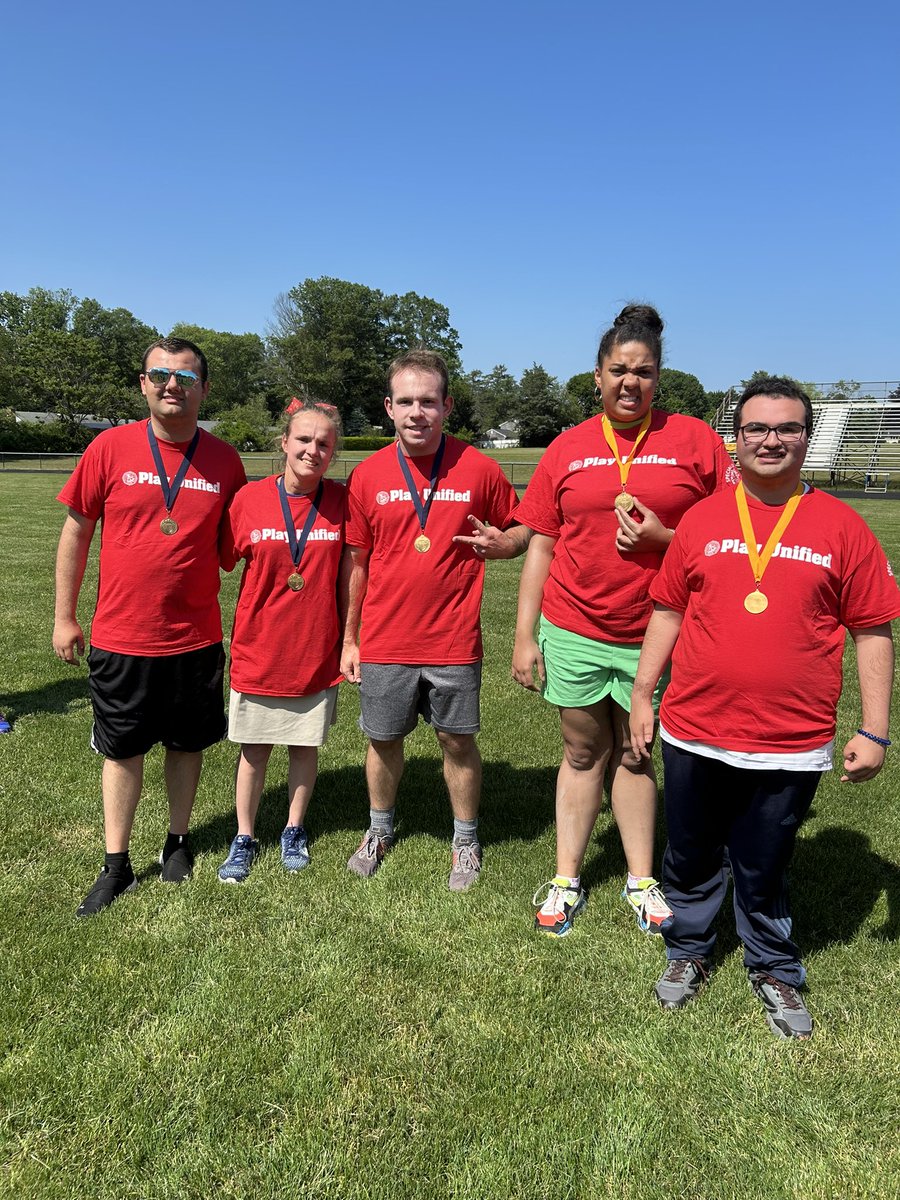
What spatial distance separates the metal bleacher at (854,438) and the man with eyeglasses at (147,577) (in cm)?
3840

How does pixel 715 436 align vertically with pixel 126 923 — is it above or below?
above

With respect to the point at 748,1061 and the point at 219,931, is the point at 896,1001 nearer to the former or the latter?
the point at 748,1061

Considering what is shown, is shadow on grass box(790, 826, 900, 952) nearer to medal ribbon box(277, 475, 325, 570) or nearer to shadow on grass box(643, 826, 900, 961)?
shadow on grass box(643, 826, 900, 961)

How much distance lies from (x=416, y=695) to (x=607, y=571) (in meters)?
1.08

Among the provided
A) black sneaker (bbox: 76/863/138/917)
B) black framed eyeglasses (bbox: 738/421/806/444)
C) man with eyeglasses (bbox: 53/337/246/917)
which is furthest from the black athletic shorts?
black framed eyeglasses (bbox: 738/421/806/444)

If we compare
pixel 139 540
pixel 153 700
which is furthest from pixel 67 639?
pixel 139 540

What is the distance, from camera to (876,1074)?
2672 millimetres

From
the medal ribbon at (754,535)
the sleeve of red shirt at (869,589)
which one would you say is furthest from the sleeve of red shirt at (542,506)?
the sleeve of red shirt at (869,589)

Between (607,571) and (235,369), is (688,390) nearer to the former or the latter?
(235,369)

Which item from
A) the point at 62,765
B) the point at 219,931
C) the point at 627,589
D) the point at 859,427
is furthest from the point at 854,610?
the point at 859,427

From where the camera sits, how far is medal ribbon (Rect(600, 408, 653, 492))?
126 inches

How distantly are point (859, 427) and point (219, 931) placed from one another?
164 ft

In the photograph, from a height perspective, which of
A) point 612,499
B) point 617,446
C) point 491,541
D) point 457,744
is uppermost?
point 617,446

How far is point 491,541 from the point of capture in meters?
3.52
